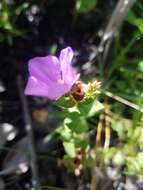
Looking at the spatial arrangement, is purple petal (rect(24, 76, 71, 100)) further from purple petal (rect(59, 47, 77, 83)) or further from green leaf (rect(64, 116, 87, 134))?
green leaf (rect(64, 116, 87, 134))

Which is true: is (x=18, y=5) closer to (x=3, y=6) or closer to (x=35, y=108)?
(x=3, y=6)

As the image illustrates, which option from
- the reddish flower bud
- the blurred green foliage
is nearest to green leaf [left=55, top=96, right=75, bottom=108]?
the reddish flower bud

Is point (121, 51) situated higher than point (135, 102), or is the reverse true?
point (121, 51)

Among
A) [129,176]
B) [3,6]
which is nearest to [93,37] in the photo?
[3,6]

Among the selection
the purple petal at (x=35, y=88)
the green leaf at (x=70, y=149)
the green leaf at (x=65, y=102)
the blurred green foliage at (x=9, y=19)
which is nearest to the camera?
Result: the purple petal at (x=35, y=88)

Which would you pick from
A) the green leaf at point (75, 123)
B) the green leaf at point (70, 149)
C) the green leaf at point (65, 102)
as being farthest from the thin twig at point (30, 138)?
the green leaf at point (65, 102)

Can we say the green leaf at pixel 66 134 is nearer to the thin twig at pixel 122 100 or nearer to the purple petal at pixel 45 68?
the thin twig at pixel 122 100

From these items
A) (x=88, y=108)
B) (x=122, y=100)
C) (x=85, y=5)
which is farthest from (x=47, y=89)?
(x=85, y=5)

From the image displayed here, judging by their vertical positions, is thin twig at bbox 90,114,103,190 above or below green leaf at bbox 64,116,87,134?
below

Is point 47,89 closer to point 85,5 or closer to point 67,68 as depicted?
point 67,68
